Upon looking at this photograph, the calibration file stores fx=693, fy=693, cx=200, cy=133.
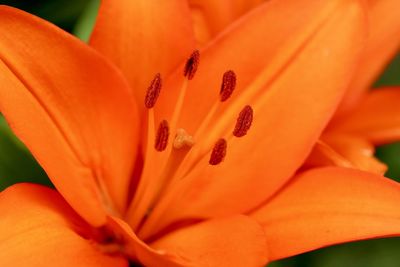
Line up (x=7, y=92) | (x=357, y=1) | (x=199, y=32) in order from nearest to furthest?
(x=7, y=92), (x=357, y=1), (x=199, y=32)

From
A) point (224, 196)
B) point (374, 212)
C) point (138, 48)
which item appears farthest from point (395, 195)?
point (138, 48)

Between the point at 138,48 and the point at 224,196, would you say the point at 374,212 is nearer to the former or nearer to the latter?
the point at 224,196

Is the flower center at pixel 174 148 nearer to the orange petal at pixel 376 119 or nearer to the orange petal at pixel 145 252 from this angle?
the orange petal at pixel 145 252

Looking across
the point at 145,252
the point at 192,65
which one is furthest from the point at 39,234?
the point at 192,65

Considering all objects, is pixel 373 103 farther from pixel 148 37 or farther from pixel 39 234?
pixel 39 234

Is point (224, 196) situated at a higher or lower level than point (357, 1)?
lower

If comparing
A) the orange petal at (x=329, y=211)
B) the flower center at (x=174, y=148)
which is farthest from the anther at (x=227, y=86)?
the orange petal at (x=329, y=211)

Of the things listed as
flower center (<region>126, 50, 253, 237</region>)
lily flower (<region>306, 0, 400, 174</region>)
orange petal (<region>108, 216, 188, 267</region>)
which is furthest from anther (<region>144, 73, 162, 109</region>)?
lily flower (<region>306, 0, 400, 174</region>)
